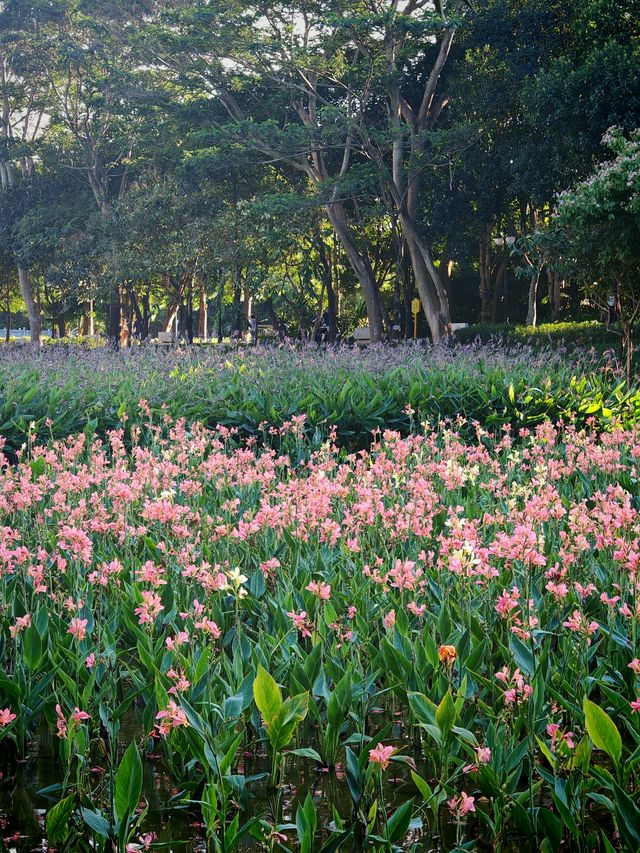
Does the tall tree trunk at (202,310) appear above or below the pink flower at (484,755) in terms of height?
above

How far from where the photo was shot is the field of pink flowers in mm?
2451

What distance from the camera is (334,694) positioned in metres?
2.80

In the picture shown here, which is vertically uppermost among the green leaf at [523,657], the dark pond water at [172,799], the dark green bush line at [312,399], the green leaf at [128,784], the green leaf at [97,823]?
the dark green bush line at [312,399]

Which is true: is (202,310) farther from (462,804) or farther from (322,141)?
(462,804)

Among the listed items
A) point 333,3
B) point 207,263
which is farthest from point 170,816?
point 207,263

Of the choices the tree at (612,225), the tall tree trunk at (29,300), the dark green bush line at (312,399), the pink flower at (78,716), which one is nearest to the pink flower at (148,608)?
the pink flower at (78,716)

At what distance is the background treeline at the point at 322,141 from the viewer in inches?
801

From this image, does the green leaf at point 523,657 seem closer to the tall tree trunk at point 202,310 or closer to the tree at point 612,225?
the tree at point 612,225

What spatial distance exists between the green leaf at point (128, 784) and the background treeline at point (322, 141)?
45.3 ft

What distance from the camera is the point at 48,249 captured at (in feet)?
120

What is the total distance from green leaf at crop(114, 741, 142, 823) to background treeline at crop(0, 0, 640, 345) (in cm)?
1379

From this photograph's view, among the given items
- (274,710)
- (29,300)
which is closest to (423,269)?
(29,300)

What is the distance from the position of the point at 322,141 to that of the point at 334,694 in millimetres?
24370

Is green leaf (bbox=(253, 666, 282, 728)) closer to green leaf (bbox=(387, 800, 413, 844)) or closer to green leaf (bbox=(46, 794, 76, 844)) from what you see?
green leaf (bbox=(387, 800, 413, 844))
